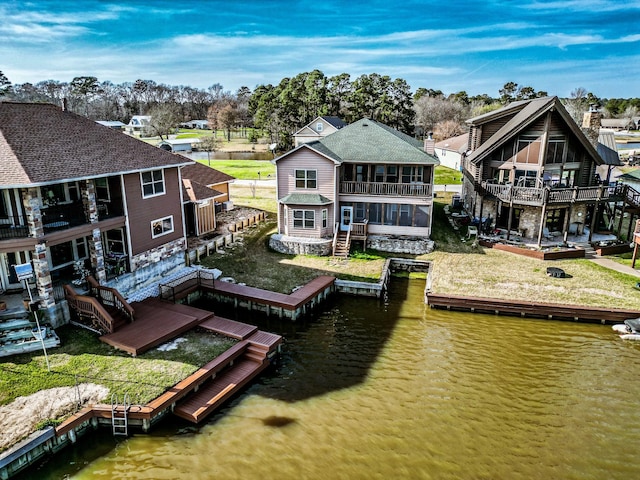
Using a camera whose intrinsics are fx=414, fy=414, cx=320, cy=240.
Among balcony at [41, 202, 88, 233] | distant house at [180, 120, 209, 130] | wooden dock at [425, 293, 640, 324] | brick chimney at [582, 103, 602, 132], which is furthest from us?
distant house at [180, 120, 209, 130]

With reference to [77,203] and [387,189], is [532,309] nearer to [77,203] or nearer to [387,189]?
[387,189]

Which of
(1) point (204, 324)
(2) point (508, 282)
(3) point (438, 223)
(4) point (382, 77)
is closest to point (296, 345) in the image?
(1) point (204, 324)

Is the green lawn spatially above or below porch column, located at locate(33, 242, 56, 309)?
above

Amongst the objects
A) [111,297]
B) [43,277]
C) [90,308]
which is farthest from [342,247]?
[43,277]

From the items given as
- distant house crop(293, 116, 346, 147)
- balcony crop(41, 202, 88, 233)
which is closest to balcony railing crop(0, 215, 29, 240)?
balcony crop(41, 202, 88, 233)

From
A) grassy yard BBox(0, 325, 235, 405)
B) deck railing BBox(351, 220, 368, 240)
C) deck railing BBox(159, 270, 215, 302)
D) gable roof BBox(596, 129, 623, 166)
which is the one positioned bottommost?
grassy yard BBox(0, 325, 235, 405)

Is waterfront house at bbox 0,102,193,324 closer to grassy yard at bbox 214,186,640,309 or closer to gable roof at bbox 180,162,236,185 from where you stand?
grassy yard at bbox 214,186,640,309

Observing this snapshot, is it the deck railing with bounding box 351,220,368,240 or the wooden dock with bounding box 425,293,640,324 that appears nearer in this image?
the wooden dock with bounding box 425,293,640,324
